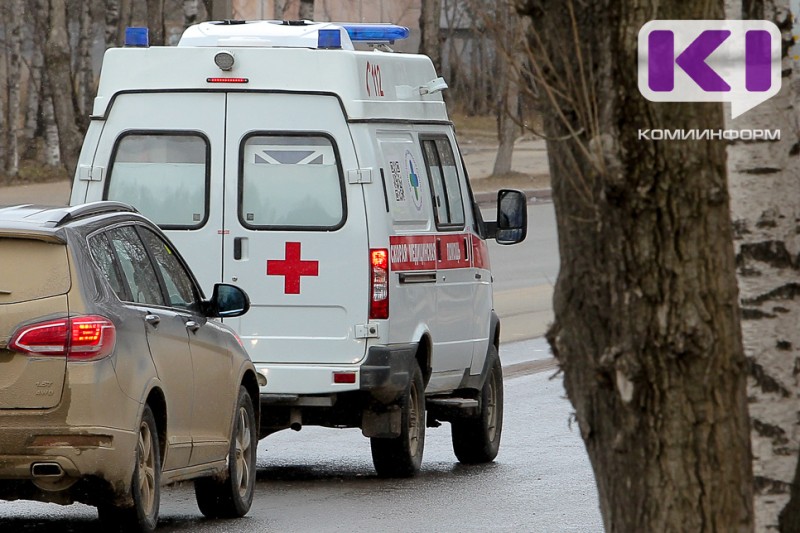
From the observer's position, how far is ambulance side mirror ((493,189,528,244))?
1166 cm

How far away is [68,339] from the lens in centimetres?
746

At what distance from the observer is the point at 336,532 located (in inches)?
349

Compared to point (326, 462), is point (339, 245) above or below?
above

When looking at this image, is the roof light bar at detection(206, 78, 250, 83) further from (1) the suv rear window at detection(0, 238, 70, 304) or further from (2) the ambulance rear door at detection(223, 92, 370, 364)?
(1) the suv rear window at detection(0, 238, 70, 304)

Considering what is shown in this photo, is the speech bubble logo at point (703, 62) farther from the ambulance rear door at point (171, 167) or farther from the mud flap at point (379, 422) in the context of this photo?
the ambulance rear door at point (171, 167)

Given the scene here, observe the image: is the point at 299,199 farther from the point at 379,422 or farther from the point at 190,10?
the point at 190,10

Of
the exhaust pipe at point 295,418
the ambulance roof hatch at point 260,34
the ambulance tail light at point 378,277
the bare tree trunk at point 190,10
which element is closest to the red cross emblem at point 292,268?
the ambulance tail light at point 378,277

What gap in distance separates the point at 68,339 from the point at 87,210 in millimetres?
955

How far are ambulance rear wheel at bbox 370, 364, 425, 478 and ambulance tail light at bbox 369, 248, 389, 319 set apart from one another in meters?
0.64

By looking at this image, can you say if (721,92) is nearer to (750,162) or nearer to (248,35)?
(750,162)

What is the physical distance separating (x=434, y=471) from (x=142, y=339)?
4.00m

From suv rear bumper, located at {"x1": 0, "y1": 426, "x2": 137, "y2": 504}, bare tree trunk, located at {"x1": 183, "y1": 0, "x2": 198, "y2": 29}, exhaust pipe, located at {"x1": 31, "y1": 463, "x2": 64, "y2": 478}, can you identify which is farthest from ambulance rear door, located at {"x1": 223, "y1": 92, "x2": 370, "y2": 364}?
bare tree trunk, located at {"x1": 183, "y1": 0, "x2": 198, "y2": 29}

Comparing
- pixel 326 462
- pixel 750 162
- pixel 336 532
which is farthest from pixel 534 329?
pixel 750 162

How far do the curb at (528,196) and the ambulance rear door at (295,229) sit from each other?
1136 inches
